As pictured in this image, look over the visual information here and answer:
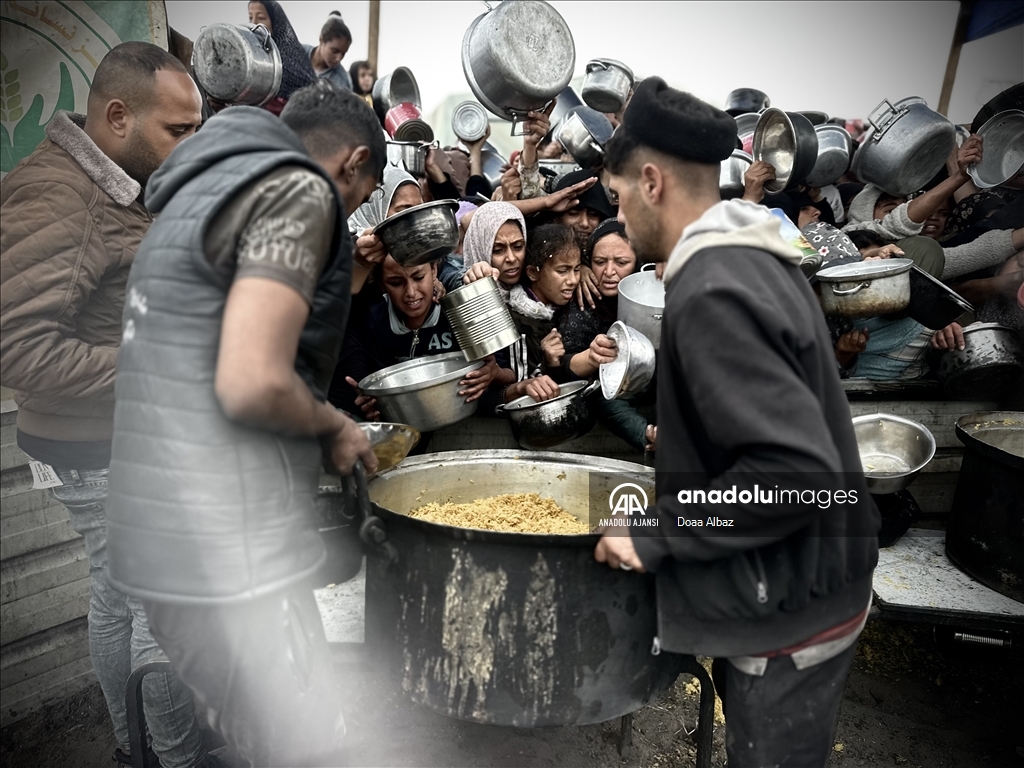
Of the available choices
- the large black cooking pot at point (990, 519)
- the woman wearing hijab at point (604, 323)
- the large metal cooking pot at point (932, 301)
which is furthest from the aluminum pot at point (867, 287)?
the woman wearing hijab at point (604, 323)

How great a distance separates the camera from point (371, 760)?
2.99m

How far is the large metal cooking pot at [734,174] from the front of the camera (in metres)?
5.00

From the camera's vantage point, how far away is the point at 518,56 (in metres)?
4.34

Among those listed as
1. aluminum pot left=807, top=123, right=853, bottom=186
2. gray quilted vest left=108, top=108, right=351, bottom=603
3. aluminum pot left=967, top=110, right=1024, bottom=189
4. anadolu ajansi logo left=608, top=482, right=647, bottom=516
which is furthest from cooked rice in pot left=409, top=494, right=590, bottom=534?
aluminum pot left=967, top=110, right=1024, bottom=189

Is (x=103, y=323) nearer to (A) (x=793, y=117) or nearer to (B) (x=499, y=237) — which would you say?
(B) (x=499, y=237)

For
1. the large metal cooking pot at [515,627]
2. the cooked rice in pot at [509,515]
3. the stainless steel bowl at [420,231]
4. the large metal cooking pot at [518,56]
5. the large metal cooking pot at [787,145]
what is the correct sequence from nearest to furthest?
the large metal cooking pot at [515,627] < the cooked rice in pot at [509,515] < the stainless steel bowl at [420,231] < the large metal cooking pot at [518,56] < the large metal cooking pot at [787,145]

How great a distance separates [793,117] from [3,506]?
557 centimetres

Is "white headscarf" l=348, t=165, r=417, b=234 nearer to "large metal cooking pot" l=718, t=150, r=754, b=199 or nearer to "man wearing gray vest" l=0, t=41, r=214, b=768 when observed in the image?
"man wearing gray vest" l=0, t=41, r=214, b=768

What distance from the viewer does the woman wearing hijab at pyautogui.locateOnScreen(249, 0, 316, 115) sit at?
5.42 m

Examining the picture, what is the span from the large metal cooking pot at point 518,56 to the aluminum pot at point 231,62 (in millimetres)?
1463

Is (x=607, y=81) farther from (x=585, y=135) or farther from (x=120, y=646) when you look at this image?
(x=120, y=646)

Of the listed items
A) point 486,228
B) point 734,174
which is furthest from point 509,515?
point 734,174

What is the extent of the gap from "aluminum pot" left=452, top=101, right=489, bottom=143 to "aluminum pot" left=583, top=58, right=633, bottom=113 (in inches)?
67.2

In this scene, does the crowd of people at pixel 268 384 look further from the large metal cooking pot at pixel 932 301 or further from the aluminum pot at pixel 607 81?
the aluminum pot at pixel 607 81
